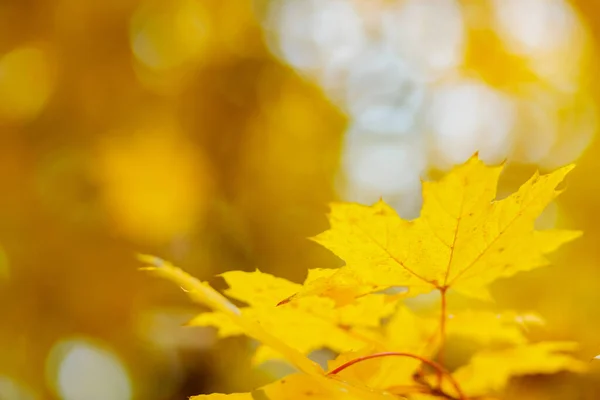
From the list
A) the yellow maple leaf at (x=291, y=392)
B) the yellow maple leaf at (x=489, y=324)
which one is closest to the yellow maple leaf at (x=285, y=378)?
the yellow maple leaf at (x=291, y=392)

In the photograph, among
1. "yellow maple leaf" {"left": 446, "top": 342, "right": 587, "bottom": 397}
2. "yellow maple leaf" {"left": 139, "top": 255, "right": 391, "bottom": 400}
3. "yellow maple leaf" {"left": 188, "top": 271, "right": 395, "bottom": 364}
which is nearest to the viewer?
"yellow maple leaf" {"left": 139, "top": 255, "right": 391, "bottom": 400}

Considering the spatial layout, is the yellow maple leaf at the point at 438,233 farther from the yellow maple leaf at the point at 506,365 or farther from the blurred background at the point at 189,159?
the blurred background at the point at 189,159

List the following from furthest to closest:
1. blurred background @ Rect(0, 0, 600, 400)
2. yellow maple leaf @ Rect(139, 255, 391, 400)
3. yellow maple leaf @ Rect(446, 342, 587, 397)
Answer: blurred background @ Rect(0, 0, 600, 400)
yellow maple leaf @ Rect(446, 342, 587, 397)
yellow maple leaf @ Rect(139, 255, 391, 400)

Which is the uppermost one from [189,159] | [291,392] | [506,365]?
[189,159]

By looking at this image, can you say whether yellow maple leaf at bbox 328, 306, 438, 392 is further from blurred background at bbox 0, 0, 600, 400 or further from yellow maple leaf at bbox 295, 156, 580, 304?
blurred background at bbox 0, 0, 600, 400

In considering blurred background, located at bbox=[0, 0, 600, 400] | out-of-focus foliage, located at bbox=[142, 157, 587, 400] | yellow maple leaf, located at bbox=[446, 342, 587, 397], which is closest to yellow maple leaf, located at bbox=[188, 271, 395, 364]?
out-of-focus foliage, located at bbox=[142, 157, 587, 400]

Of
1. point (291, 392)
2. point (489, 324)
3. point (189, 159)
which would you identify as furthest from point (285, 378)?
point (189, 159)

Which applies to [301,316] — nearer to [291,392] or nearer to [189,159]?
[291,392]

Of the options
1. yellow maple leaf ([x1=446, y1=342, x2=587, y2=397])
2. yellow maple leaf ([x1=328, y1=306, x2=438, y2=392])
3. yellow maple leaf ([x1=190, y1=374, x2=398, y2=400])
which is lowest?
yellow maple leaf ([x1=190, y1=374, x2=398, y2=400])

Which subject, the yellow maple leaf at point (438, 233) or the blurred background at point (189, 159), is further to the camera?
the blurred background at point (189, 159)
